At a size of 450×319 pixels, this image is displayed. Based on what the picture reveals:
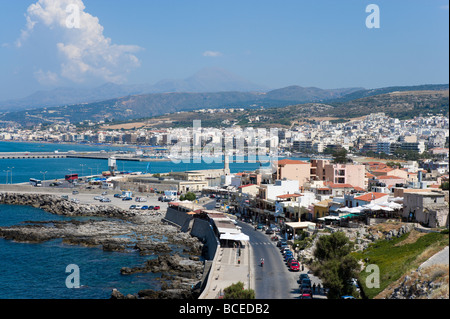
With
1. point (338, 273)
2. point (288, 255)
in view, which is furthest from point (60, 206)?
point (338, 273)

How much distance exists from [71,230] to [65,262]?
14.1ft

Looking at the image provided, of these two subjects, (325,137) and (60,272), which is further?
(325,137)

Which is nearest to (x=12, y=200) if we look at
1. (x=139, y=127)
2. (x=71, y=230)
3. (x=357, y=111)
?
(x=71, y=230)

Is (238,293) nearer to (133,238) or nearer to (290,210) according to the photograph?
(290,210)

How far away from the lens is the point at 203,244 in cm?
1564

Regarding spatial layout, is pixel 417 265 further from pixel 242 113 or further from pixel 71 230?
pixel 242 113

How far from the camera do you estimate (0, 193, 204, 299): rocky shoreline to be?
11.6 meters

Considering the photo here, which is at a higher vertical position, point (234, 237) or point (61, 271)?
point (234, 237)

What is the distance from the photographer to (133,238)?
16766 millimetres

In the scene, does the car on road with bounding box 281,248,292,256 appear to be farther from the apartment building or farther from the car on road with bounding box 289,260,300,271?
the apartment building

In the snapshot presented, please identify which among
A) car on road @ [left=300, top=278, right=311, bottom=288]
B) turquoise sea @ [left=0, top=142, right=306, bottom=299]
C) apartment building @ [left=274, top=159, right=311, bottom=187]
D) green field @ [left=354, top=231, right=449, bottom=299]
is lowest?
turquoise sea @ [left=0, top=142, right=306, bottom=299]

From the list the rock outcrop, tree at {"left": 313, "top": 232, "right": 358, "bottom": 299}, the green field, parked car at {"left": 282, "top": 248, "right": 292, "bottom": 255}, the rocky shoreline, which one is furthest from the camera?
the rock outcrop

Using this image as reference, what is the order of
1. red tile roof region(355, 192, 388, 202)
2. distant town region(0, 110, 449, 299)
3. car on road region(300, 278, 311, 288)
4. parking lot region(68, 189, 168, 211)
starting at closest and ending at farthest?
car on road region(300, 278, 311, 288)
distant town region(0, 110, 449, 299)
red tile roof region(355, 192, 388, 202)
parking lot region(68, 189, 168, 211)

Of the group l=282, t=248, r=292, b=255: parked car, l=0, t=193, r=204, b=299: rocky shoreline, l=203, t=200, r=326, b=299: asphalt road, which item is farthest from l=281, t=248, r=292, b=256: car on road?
l=0, t=193, r=204, b=299: rocky shoreline
